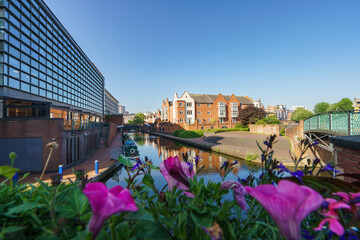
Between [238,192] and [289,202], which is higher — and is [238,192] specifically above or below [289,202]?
below

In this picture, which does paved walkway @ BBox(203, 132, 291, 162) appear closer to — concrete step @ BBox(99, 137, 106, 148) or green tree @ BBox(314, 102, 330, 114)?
concrete step @ BBox(99, 137, 106, 148)

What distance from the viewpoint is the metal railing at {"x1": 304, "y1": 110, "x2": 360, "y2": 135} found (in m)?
7.19

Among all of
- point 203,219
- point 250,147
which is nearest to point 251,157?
point 250,147

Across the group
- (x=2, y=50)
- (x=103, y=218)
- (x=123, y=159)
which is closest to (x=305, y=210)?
(x=103, y=218)

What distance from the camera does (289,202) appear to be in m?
0.56

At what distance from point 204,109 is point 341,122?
4273cm

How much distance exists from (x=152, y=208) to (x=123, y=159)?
0.91 metres

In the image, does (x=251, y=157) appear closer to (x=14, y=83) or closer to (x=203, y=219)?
(x=203, y=219)

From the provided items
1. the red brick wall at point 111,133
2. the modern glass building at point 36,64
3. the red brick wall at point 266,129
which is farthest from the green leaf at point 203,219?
the red brick wall at point 266,129

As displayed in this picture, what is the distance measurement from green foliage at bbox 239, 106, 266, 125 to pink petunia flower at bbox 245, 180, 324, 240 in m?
43.7

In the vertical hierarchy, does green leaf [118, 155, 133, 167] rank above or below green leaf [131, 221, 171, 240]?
above

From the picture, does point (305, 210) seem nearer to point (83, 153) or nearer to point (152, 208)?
point (152, 208)

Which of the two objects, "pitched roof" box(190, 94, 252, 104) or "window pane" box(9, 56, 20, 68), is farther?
"pitched roof" box(190, 94, 252, 104)

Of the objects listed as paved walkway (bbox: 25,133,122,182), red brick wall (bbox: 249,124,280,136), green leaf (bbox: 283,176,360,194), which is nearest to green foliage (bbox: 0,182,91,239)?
green leaf (bbox: 283,176,360,194)
